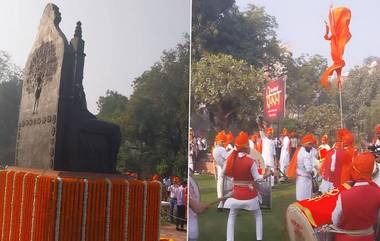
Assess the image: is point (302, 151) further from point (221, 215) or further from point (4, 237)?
point (4, 237)

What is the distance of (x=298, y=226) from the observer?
212 inches

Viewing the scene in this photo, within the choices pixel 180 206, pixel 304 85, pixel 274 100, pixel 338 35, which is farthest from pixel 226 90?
pixel 180 206

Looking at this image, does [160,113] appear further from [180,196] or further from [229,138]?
[229,138]

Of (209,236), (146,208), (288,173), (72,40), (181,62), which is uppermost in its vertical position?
(181,62)

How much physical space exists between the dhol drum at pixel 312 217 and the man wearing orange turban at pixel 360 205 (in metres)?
0.10

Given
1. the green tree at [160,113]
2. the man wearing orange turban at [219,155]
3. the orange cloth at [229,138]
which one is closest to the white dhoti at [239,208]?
the man wearing orange turban at [219,155]

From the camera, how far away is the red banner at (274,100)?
20.6ft

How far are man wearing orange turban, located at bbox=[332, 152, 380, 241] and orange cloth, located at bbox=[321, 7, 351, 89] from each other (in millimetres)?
1111

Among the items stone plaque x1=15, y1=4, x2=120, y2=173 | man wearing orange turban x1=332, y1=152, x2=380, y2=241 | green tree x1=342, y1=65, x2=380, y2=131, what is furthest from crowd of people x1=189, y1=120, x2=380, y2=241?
stone plaque x1=15, y1=4, x2=120, y2=173

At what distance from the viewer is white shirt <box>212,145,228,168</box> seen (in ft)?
21.6

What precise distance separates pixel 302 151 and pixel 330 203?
0.87 meters

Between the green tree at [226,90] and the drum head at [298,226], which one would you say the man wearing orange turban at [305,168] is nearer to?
the drum head at [298,226]

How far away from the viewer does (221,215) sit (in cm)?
641

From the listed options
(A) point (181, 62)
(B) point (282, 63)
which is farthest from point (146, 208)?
(A) point (181, 62)
